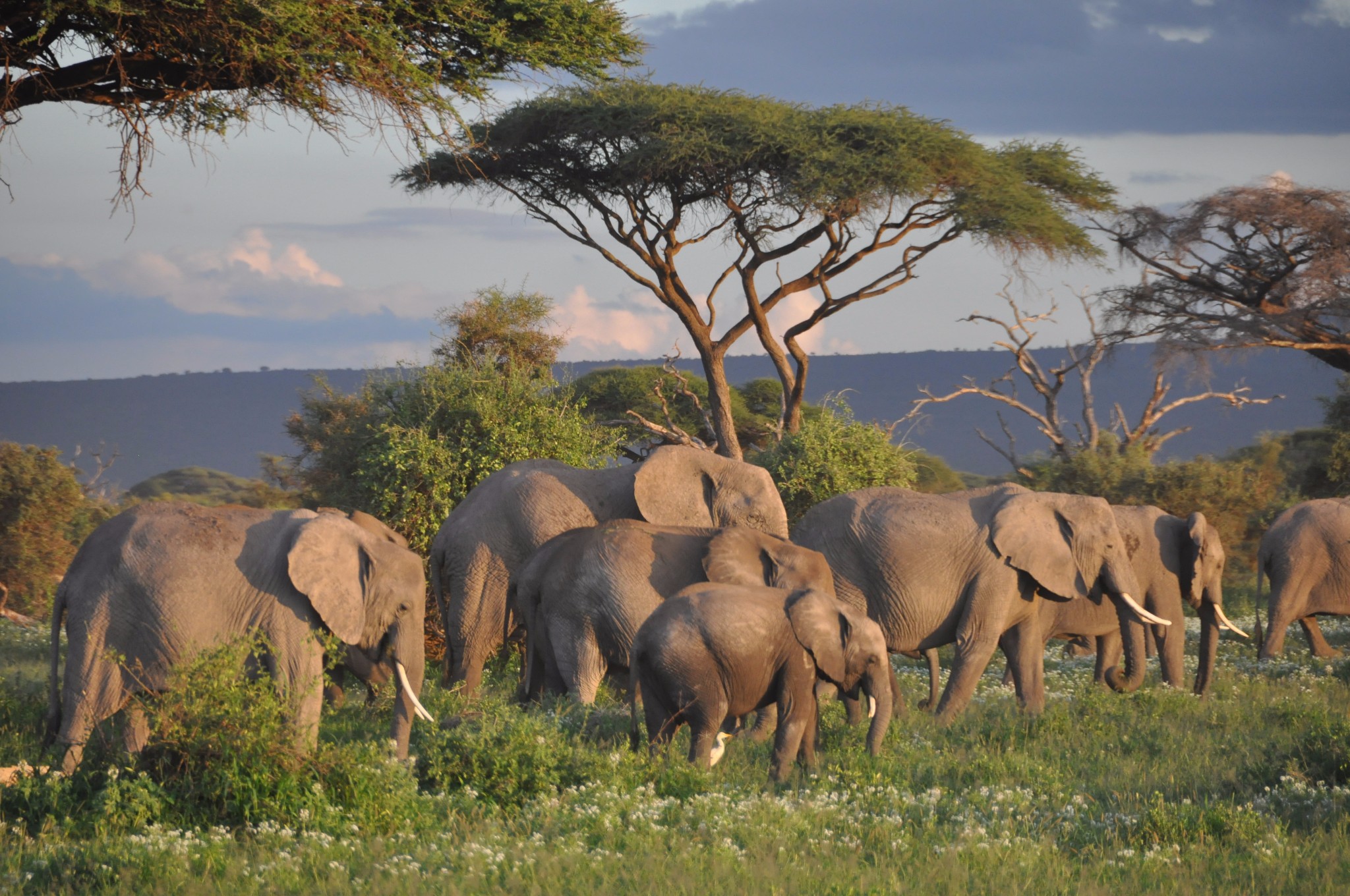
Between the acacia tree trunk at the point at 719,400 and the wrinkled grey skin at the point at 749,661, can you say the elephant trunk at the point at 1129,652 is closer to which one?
the wrinkled grey skin at the point at 749,661

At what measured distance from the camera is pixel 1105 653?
1420 centimetres

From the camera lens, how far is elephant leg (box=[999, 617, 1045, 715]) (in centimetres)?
1178

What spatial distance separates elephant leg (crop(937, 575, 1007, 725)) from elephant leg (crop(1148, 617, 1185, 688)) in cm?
289

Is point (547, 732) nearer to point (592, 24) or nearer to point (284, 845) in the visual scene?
point (284, 845)

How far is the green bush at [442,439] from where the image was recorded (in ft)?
50.0

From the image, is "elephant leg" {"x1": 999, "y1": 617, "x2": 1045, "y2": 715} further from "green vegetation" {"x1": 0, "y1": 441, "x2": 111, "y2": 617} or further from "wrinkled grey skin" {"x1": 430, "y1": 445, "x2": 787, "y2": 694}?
"green vegetation" {"x1": 0, "y1": 441, "x2": 111, "y2": 617}

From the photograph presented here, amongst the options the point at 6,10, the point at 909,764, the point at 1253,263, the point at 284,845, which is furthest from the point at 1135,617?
the point at 1253,263

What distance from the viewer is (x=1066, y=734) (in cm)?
1033

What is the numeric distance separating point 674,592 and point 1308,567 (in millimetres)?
8791

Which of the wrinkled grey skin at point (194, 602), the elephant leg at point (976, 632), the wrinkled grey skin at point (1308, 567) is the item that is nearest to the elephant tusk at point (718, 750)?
the wrinkled grey skin at point (194, 602)

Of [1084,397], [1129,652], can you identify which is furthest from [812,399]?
[1129,652]

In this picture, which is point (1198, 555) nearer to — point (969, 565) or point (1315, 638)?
point (969, 565)

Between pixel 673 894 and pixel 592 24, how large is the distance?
8960 millimetres

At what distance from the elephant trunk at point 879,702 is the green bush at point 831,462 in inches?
324
